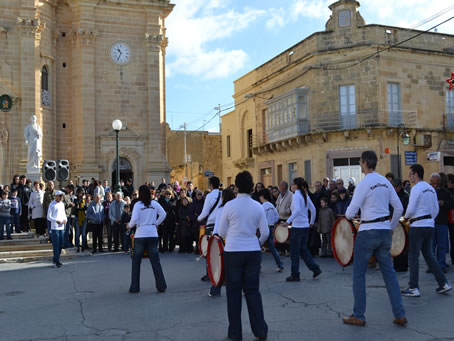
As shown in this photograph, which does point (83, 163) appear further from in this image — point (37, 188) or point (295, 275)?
point (295, 275)

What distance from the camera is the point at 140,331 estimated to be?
20.4ft

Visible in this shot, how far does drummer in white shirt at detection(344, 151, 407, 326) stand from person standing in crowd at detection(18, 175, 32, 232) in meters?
13.5

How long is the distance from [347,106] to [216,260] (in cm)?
2308

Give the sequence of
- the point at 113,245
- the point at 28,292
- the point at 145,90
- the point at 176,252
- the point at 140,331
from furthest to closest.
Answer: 1. the point at 145,90
2. the point at 113,245
3. the point at 176,252
4. the point at 28,292
5. the point at 140,331

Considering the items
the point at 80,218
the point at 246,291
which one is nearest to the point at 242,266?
the point at 246,291

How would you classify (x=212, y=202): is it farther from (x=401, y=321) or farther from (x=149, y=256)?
(x=401, y=321)

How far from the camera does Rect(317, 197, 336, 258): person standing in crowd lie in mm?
13148

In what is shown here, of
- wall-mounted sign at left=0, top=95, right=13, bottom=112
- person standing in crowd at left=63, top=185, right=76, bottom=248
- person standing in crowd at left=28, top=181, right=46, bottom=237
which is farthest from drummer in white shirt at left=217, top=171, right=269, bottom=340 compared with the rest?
wall-mounted sign at left=0, top=95, right=13, bottom=112

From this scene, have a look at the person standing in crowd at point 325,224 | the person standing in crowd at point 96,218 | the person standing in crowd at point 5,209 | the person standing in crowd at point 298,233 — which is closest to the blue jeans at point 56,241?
the person standing in crowd at point 96,218

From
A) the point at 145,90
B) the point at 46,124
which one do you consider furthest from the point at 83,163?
the point at 145,90

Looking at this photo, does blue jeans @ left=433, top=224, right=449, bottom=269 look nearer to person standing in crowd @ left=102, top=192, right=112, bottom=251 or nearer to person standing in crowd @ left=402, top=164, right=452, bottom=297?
person standing in crowd @ left=402, top=164, right=452, bottom=297

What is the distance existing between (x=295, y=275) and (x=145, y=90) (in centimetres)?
2289

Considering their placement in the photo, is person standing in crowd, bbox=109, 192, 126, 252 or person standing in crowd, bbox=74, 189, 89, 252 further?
person standing in crowd, bbox=74, 189, 89, 252

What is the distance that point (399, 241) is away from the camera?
8.25 m
